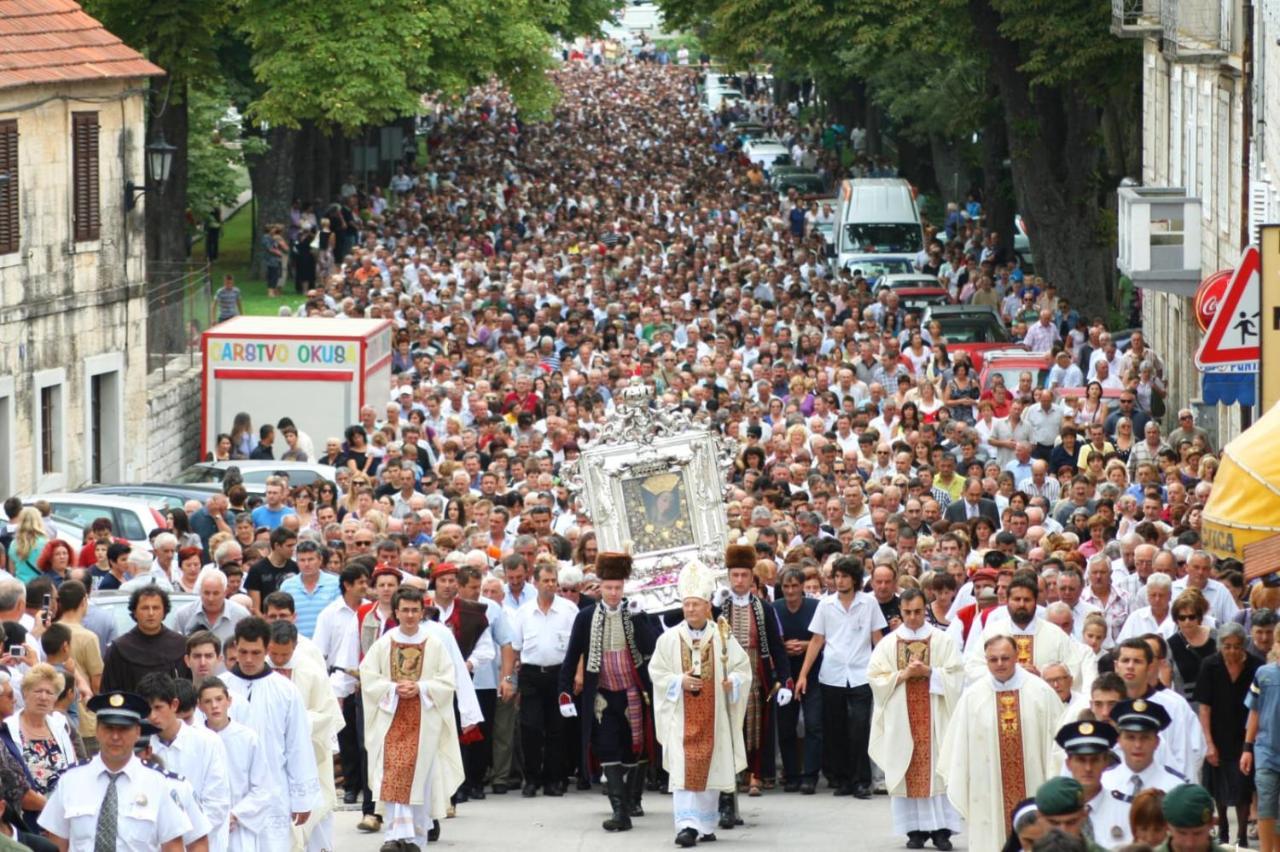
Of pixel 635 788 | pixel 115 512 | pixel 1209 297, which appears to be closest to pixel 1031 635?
pixel 635 788

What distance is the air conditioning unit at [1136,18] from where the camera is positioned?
3922cm

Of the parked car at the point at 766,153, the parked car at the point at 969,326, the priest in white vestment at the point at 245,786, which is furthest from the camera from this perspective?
the parked car at the point at 766,153

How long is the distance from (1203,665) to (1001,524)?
744 cm

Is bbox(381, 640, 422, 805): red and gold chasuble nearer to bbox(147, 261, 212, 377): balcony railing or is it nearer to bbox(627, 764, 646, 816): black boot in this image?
bbox(627, 764, 646, 816): black boot

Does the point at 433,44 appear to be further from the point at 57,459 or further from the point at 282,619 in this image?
the point at 282,619

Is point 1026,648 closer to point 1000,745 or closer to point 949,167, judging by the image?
point 1000,745

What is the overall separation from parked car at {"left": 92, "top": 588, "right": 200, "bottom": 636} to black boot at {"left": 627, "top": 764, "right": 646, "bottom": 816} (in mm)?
2972

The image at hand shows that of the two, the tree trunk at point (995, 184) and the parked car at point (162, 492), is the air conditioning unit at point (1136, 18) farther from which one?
the parked car at point (162, 492)

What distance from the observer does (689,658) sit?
56.2 feet

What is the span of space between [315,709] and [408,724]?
1.44 meters

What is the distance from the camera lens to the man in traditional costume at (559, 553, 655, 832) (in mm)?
17609

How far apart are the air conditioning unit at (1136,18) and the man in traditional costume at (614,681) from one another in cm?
2320

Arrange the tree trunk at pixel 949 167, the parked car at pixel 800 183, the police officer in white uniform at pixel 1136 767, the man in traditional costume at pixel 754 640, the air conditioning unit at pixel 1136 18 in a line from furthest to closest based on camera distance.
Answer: the parked car at pixel 800 183 → the tree trunk at pixel 949 167 → the air conditioning unit at pixel 1136 18 → the man in traditional costume at pixel 754 640 → the police officer in white uniform at pixel 1136 767

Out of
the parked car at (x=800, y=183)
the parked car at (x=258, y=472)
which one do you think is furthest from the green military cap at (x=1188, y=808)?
the parked car at (x=800, y=183)
